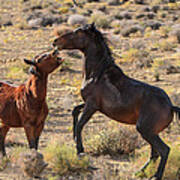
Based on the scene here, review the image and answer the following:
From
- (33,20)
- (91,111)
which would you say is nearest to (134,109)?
(91,111)

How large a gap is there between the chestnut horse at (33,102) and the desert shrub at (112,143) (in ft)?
5.86

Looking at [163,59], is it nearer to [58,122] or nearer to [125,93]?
[58,122]

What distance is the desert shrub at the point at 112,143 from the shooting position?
29.3 ft

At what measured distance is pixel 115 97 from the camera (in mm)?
7188

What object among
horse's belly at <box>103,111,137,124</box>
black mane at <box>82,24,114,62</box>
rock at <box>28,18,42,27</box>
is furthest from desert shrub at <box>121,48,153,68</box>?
rock at <box>28,18,42,27</box>

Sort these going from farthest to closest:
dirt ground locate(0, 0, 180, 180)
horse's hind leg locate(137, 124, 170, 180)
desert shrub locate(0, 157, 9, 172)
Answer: dirt ground locate(0, 0, 180, 180)
desert shrub locate(0, 157, 9, 172)
horse's hind leg locate(137, 124, 170, 180)

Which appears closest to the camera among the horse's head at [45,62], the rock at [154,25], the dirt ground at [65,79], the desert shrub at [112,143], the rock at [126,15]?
the horse's head at [45,62]

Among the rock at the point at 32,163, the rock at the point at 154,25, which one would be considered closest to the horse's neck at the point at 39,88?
the rock at the point at 32,163

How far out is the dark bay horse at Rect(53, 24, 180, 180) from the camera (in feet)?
22.5

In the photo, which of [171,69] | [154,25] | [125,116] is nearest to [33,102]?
[125,116]

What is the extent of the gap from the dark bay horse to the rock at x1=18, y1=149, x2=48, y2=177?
85 cm

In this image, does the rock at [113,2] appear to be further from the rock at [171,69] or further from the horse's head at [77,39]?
the horse's head at [77,39]

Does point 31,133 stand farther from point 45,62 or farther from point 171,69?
point 171,69

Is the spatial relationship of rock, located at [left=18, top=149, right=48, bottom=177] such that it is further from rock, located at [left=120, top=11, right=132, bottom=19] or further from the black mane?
rock, located at [left=120, top=11, right=132, bottom=19]
